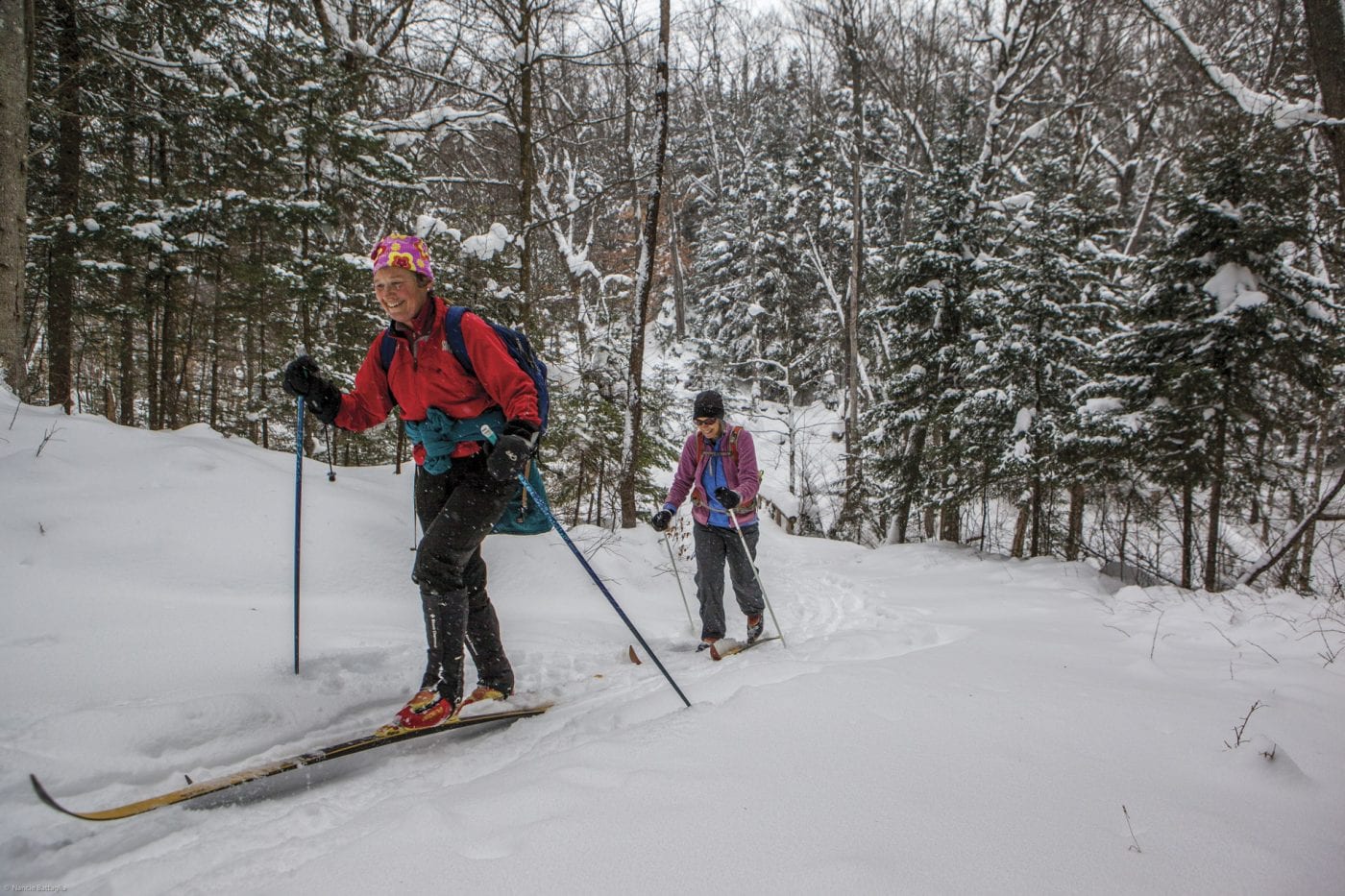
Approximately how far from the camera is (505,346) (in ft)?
10.2

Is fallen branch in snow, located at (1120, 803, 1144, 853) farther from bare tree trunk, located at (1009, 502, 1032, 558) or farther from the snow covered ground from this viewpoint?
bare tree trunk, located at (1009, 502, 1032, 558)

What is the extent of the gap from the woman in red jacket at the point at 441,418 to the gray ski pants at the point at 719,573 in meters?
2.55

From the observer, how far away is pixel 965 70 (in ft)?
52.7

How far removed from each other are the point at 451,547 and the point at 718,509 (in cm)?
275

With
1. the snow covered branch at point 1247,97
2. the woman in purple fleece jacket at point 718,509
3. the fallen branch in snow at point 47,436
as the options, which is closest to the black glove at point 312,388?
the woman in purple fleece jacket at point 718,509

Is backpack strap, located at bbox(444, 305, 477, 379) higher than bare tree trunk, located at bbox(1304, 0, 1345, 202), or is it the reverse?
bare tree trunk, located at bbox(1304, 0, 1345, 202)

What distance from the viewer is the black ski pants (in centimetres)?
301

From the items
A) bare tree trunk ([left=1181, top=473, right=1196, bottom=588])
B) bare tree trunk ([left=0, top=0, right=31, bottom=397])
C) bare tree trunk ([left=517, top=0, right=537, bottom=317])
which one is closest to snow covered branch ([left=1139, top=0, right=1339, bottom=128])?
bare tree trunk ([left=1181, top=473, right=1196, bottom=588])

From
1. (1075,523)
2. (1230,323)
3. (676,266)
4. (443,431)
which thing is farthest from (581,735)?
(676,266)

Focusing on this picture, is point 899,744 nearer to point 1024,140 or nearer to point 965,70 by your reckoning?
point 1024,140

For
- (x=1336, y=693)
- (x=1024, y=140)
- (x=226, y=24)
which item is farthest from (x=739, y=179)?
(x=1336, y=693)

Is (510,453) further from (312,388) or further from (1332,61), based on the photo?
(1332,61)

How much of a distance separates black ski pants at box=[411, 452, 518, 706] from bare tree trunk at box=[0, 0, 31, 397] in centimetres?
531

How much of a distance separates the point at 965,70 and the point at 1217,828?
1920 centimetres
